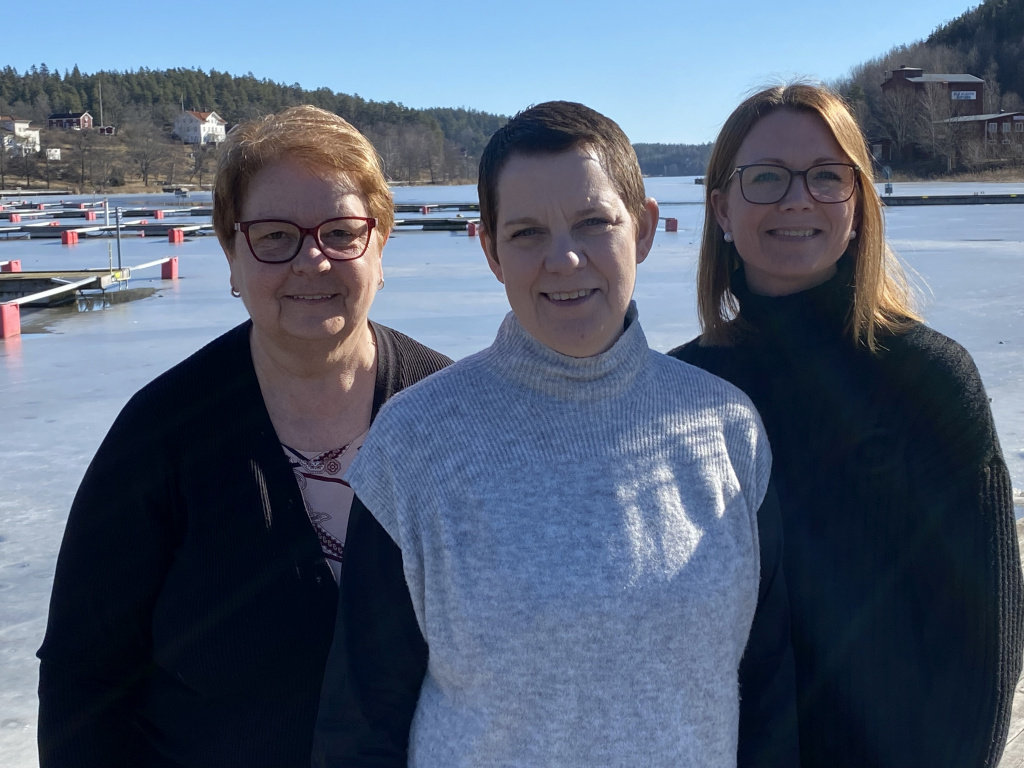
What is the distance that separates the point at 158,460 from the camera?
5.52 ft

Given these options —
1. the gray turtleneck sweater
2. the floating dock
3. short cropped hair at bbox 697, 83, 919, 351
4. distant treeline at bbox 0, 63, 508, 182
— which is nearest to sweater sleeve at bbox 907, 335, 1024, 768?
short cropped hair at bbox 697, 83, 919, 351

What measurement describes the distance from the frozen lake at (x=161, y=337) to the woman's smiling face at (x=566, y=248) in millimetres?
812

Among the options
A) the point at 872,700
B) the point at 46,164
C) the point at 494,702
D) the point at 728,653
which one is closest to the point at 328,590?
the point at 494,702

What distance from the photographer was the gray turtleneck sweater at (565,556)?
123 centimetres

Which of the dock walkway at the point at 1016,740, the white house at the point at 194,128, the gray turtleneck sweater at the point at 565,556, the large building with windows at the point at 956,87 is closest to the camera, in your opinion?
the gray turtleneck sweater at the point at 565,556

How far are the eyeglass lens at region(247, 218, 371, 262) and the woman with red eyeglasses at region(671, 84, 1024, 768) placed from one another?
76 centimetres

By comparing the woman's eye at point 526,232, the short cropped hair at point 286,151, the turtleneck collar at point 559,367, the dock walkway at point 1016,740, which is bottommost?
the dock walkway at point 1016,740

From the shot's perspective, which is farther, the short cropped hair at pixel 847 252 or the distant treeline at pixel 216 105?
the distant treeline at pixel 216 105

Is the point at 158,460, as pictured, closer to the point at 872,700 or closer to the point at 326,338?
the point at 326,338

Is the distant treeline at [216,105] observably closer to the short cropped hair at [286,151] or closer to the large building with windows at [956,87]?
the large building with windows at [956,87]

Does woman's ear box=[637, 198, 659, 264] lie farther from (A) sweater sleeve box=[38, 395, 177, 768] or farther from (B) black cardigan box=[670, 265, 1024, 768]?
(A) sweater sleeve box=[38, 395, 177, 768]

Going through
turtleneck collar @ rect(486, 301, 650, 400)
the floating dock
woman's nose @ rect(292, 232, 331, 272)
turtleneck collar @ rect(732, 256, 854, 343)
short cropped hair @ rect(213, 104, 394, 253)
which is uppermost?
the floating dock

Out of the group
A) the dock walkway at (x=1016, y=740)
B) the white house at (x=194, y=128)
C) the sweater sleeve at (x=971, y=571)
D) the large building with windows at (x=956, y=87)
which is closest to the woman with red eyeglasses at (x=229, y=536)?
the sweater sleeve at (x=971, y=571)

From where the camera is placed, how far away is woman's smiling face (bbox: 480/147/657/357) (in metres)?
1.27
